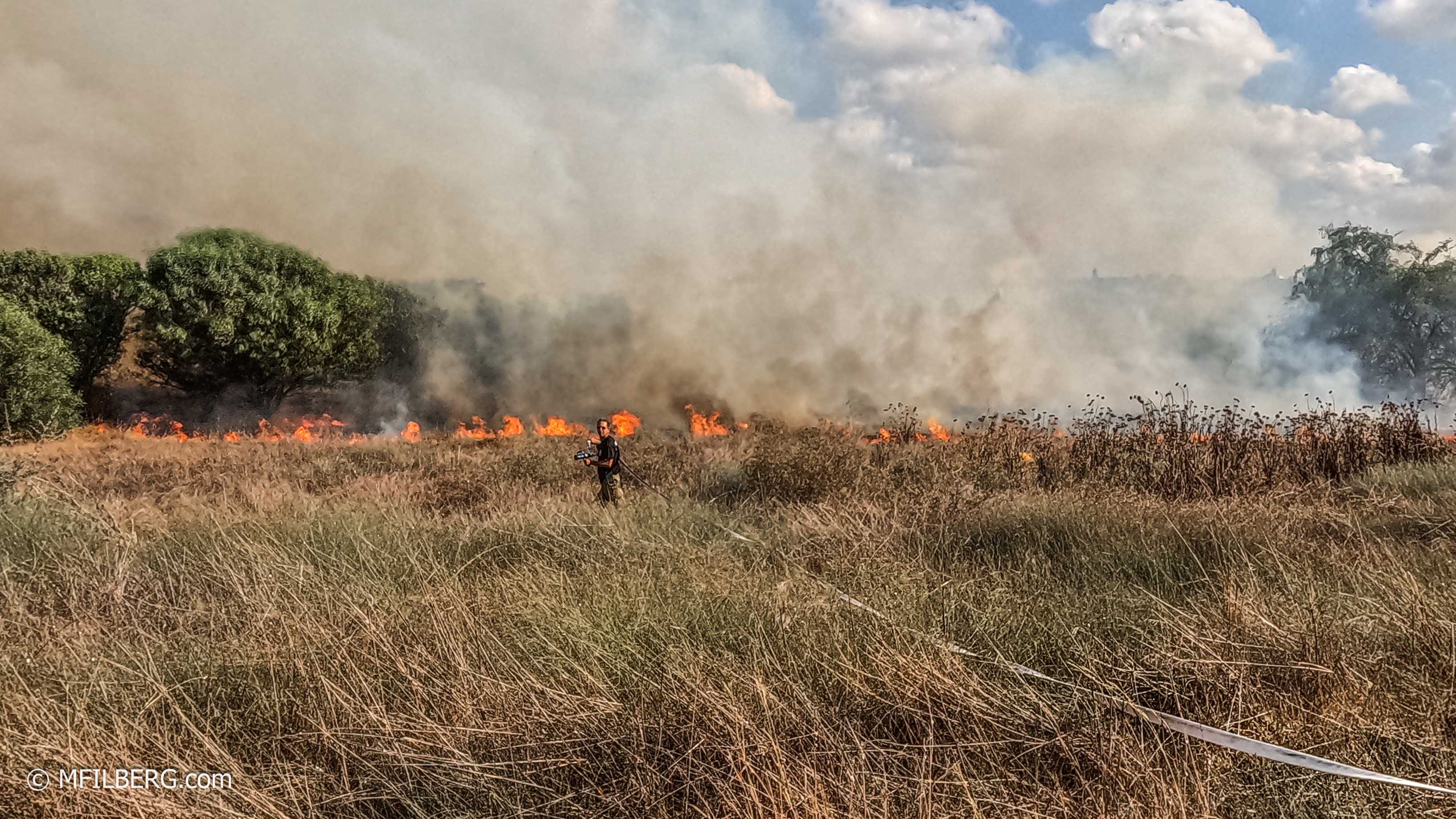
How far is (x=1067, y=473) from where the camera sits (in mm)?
10930

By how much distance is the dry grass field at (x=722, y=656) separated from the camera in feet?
10.5

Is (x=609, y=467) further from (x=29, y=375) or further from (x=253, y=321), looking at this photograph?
(x=253, y=321)

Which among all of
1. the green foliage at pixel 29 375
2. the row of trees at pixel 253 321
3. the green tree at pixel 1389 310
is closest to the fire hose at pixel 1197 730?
the green foliage at pixel 29 375

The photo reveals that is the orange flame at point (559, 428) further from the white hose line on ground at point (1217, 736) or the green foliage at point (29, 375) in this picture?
the white hose line on ground at point (1217, 736)

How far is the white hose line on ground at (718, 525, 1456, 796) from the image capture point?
Result: 9.14ft

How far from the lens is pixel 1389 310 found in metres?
34.3

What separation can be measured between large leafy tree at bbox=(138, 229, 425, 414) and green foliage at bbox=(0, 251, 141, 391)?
5.54ft

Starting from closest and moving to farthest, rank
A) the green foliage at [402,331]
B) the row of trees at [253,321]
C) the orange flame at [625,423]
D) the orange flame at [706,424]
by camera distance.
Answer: the orange flame at [706,424], the orange flame at [625,423], the row of trees at [253,321], the green foliage at [402,331]

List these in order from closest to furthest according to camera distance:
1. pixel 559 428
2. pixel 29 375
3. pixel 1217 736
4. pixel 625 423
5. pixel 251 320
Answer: pixel 1217 736
pixel 29 375
pixel 625 423
pixel 559 428
pixel 251 320

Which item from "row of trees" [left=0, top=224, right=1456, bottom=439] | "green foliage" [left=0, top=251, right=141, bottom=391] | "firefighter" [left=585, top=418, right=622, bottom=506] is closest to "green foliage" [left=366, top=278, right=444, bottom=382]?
"row of trees" [left=0, top=224, right=1456, bottom=439]

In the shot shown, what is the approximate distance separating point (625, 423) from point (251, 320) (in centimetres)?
1512

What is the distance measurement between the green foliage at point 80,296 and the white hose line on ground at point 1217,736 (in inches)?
1282

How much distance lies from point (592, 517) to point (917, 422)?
34.6 feet

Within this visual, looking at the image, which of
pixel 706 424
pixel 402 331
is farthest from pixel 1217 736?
pixel 402 331
